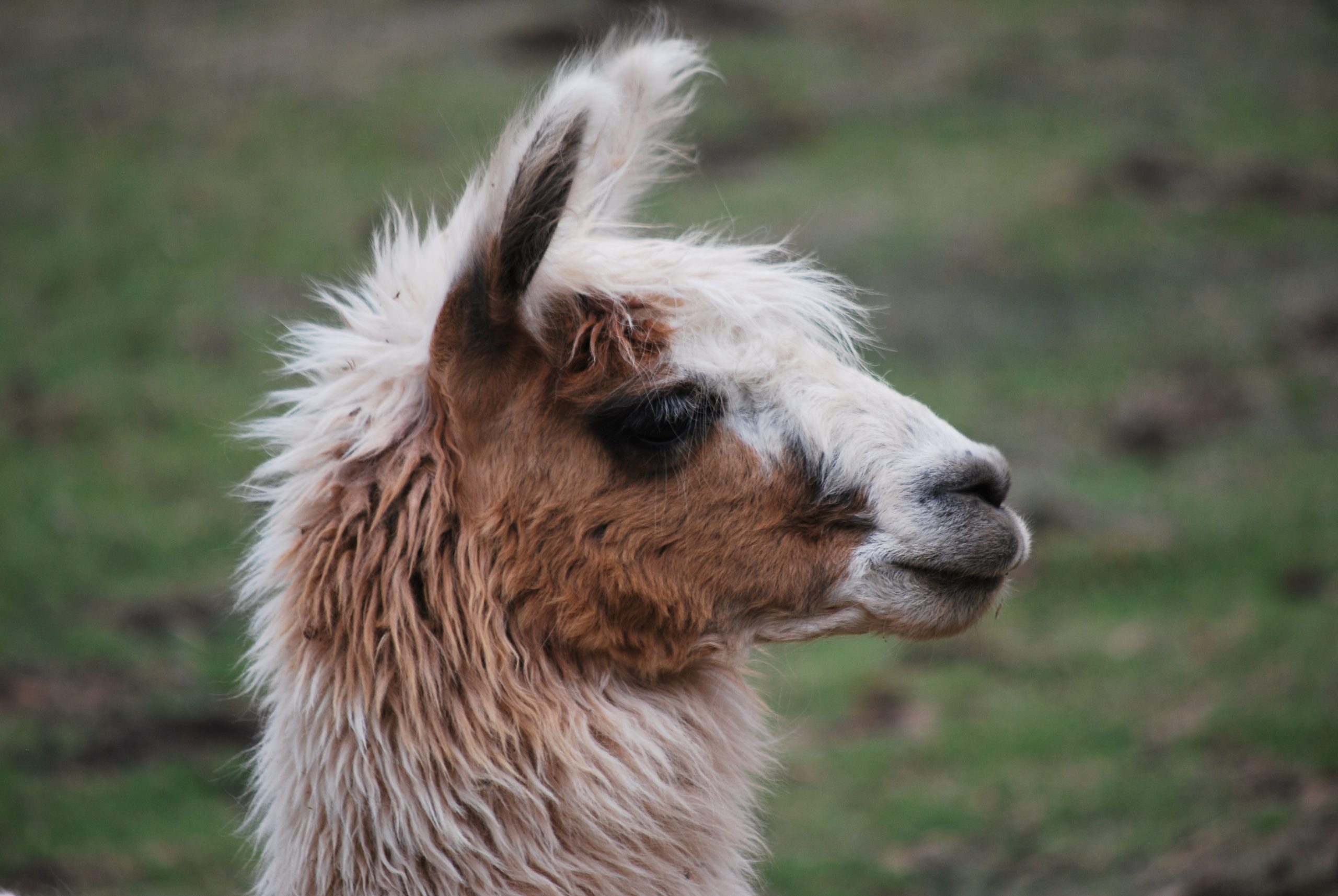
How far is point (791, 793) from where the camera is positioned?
16.2ft

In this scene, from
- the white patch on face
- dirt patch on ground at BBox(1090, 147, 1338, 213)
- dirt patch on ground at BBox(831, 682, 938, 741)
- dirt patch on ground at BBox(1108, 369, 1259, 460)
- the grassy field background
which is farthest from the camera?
dirt patch on ground at BBox(1090, 147, 1338, 213)

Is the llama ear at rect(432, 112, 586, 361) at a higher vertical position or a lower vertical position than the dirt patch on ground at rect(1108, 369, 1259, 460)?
higher

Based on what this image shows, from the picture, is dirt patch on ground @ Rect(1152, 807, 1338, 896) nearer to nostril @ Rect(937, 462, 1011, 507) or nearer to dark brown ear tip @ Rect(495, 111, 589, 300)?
nostril @ Rect(937, 462, 1011, 507)

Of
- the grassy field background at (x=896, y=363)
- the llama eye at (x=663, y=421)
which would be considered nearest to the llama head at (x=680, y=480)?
the llama eye at (x=663, y=421)

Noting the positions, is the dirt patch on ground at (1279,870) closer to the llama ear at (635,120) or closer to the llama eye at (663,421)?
the llama eye at (663,421)

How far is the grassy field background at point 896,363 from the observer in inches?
181

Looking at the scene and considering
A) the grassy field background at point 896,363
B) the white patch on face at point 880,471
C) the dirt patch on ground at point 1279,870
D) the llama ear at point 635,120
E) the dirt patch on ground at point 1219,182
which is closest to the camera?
the white patch on face at point 880,471

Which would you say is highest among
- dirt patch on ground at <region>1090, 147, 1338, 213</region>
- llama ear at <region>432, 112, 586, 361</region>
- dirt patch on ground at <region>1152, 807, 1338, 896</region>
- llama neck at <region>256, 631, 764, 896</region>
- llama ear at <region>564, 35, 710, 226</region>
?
dirt patch on ground at <region>1090, 147, 1338, 213</region>

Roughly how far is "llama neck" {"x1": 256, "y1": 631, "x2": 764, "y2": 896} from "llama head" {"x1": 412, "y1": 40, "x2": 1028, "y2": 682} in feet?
0.55

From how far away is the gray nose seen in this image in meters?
2.26

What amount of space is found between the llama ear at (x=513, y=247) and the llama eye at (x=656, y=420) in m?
0.25

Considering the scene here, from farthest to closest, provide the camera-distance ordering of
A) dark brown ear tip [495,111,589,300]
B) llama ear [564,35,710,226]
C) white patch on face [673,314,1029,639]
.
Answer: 1. llama ear [564,35,710,226]
2. white patch on face [673,314,1029,639]
3. dark brown ear tip [495,111,589,300]

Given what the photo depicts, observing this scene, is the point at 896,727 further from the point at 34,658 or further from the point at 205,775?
the point at 34,658

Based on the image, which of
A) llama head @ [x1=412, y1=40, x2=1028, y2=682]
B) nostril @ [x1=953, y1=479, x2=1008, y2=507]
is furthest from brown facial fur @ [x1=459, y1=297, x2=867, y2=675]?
nostril @ [x1=953, y1=479, x2=1008, y2=507]
